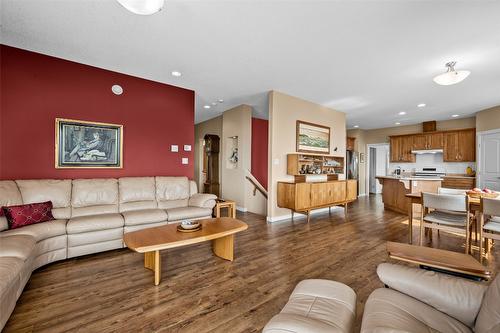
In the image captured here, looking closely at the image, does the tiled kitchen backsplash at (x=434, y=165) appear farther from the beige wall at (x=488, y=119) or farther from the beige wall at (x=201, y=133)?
the beige wall at (x=201, y=133)

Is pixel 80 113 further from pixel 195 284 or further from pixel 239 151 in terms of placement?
pixel 239 151

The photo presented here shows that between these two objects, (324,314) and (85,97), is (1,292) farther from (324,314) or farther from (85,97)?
(85,97)

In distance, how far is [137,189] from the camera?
366 cm

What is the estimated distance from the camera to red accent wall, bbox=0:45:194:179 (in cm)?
307

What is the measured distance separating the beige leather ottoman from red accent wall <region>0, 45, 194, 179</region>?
12.1 feet

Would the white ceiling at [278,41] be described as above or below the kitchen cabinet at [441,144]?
above

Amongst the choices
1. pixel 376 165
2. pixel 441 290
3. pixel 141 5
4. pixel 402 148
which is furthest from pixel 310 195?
pixel 376 165

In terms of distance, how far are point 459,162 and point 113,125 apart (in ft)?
31.3

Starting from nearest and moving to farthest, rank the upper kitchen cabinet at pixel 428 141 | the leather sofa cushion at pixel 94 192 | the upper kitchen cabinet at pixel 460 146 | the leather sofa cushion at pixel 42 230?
the leather sofa cushion at pixel 42 230
the leather sofa cushion at pixel 94 192
the upper kitchen cabinet at pixel 460 146
the upper kitchen cabinet at pixel 428 141

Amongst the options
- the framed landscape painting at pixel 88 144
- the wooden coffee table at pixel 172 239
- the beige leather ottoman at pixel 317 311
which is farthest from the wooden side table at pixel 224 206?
the beige leather ottoman at pixel 317 311

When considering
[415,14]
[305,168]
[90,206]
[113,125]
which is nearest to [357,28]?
[415,14]

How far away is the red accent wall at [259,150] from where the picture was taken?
21.5 feet

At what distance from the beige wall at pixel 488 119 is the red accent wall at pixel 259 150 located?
5.93 meters

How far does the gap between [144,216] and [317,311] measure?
2.74 meters
